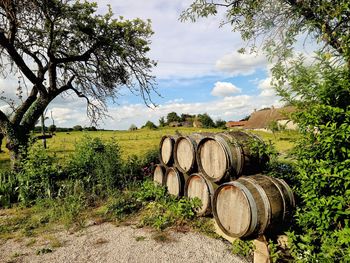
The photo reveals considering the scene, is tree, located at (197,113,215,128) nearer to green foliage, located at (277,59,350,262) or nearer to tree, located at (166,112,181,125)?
tree, located at (166,112,181,125)

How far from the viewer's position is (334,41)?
532 cm

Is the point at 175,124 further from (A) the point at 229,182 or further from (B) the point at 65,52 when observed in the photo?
→ (A) the point at 229,182

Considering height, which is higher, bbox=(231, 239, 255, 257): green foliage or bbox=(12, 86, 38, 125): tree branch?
bbox=(12, 86, 38, 125): tree branch

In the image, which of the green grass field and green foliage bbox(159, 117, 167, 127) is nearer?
the green grass field

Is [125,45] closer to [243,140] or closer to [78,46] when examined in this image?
[78,46]

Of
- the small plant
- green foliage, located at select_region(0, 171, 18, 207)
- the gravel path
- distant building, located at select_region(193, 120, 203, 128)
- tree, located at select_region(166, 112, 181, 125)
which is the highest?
tree, located at select_region(166, 112, 181, 125)

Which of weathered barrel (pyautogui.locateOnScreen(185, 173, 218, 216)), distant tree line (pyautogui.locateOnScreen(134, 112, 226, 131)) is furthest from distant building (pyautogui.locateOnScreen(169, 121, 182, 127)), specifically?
weathered barrel (pyautogui.locateOnScreen(185, 173, 218, 216))

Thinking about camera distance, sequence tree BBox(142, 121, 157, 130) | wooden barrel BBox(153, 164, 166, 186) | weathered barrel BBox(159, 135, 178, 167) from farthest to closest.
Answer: tree BBox(142, 121, 157, 130)
wooden barrel BBox(153, 164, 166, 186)
weathered barrel BBox(159, 135, 178, 167)

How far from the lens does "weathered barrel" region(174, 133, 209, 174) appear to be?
221 inches

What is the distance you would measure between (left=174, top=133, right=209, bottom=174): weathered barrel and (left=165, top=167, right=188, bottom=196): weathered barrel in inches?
6.5

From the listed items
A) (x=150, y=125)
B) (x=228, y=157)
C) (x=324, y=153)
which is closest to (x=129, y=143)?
(x=228, y=157)

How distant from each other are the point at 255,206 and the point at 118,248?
2.32 metres

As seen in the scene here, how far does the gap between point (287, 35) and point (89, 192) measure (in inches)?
256

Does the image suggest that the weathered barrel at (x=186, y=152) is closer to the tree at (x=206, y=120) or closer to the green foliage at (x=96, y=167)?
the green foliage at (x=96, y=167)
